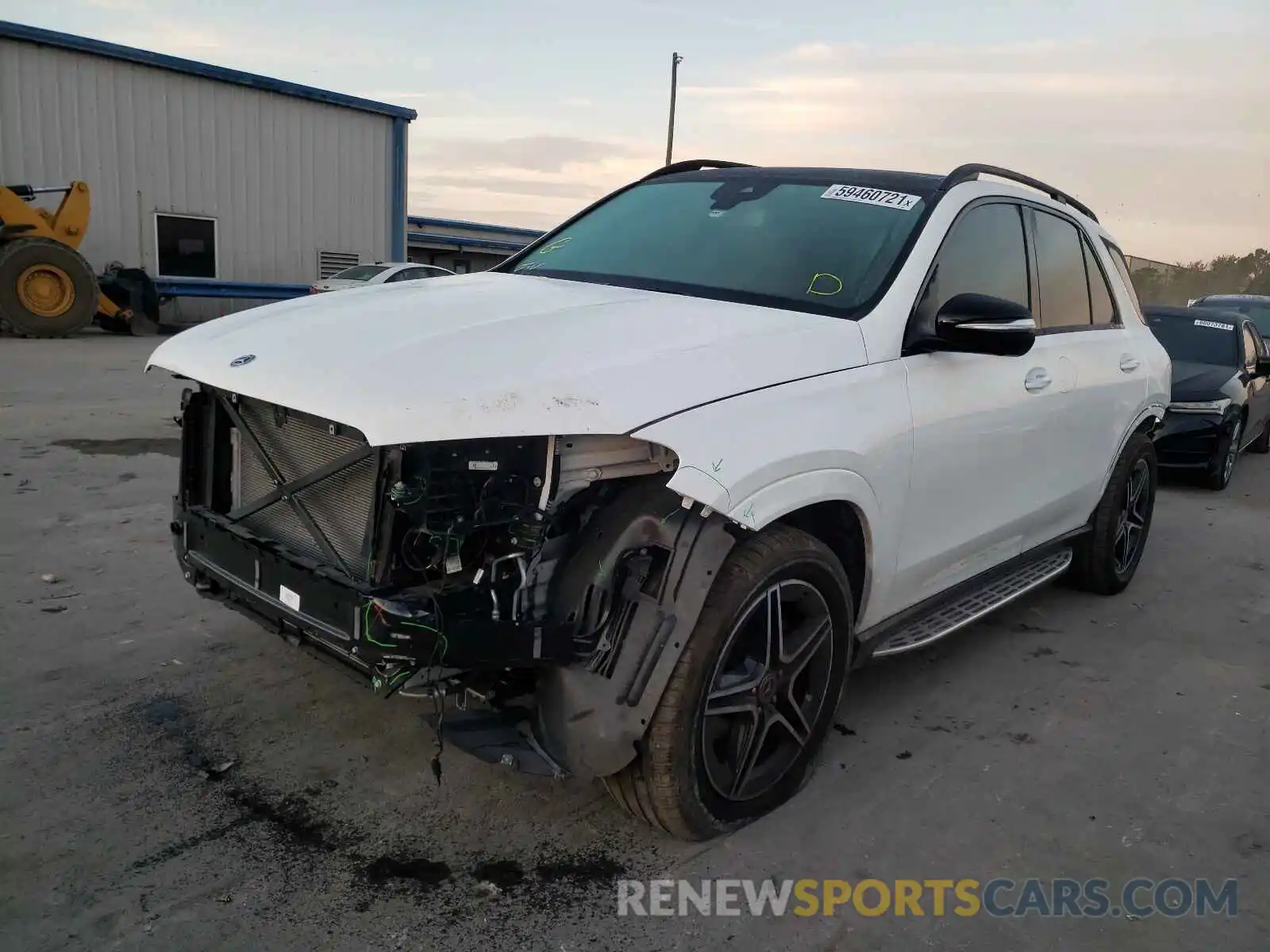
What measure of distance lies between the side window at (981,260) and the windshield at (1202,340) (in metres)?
6.31

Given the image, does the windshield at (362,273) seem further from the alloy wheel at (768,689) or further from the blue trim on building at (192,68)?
the alloy wheel at (768,689)

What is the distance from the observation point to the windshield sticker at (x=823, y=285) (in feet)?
10.6

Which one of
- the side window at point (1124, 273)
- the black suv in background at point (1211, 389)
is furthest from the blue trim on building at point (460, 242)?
the side window at point (1124, 273)

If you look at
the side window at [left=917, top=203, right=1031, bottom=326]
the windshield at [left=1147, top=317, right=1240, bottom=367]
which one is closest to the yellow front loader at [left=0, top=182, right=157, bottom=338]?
the windshield at [left=1147, top=317, right=1240, bottom=367]

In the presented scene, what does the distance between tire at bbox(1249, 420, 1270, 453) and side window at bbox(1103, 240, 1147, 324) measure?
270 inches

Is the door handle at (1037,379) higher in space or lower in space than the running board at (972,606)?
higher

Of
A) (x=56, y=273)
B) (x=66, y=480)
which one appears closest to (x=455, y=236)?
(x=56, y=273)

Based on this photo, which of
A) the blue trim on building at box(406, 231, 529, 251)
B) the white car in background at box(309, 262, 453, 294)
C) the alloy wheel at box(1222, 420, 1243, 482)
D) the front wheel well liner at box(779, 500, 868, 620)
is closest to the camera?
the front wheel well liner at box(779, 500, 868, 620)

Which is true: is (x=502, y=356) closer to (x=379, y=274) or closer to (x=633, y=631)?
(x=633, y=631)

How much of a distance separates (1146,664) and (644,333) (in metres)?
3.09

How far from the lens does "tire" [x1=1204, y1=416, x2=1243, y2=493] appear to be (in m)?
8.50

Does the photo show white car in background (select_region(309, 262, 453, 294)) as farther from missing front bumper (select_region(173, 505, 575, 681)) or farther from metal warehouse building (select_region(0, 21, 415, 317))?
missing front bumper (select_region(173, 505, 575, 681))

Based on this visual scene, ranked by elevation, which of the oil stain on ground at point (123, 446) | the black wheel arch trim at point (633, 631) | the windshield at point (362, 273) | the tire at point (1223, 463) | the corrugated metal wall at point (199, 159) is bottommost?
the oil stain on ground at point (123, 446)

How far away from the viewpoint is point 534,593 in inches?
101
